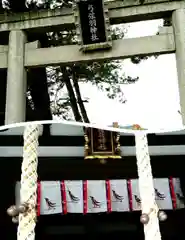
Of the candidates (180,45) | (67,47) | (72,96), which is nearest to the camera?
(180,45)

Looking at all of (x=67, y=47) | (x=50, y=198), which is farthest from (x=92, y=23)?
(x=50, y=198)

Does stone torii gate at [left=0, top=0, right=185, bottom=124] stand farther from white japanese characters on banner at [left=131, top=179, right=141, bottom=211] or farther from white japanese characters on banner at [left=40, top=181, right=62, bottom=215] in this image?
white japanese characters on banner at [left=131, top=179, right=141, bottom=211]

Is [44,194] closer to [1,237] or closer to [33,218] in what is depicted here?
[1,237]

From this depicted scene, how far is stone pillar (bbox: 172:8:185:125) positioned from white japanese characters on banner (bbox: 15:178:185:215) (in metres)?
1.43

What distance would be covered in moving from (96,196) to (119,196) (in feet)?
1.11

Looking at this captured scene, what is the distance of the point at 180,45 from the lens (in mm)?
6160

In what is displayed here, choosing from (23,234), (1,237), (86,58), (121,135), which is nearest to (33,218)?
(23,234)

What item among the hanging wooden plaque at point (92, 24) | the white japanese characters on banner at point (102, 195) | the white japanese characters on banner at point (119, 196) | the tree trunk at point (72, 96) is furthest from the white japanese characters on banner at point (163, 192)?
the tree trunk at point (72, 96)

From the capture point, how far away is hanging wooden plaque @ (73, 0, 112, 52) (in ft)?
20.5

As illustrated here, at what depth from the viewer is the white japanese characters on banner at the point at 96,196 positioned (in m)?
5.00

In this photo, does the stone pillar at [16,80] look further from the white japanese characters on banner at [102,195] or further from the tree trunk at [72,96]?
the tree trunk at [72,96]

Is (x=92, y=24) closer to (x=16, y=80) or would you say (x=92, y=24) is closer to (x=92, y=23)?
(x=92, y=23)

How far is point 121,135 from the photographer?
14.3 feet

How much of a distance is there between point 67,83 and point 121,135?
4539 millimetres
